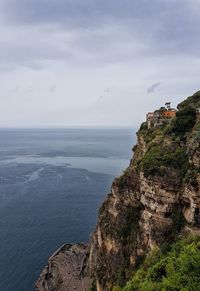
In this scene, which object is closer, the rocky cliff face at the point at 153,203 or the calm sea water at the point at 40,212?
the rocky cliff face at the point at 153,203

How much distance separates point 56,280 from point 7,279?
9.51 meters

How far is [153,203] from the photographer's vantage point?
4769cm

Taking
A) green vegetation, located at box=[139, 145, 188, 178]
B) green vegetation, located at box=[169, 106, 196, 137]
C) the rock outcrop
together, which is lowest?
the rock outcrop

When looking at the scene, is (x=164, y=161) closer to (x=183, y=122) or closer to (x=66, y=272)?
(x=183, y=122)

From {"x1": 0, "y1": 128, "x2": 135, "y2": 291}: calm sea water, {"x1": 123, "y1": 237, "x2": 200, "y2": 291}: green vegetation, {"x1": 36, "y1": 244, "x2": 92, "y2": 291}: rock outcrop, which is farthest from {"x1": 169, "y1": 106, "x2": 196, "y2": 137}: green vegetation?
{"x1": 0, "y1": 128, "x2": 135, "y2": 291}: calm sea water

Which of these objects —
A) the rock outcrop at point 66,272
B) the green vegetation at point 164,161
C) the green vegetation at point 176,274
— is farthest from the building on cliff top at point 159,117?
the green vegetation at point 176,274

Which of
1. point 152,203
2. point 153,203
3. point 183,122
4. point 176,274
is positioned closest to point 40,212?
point 183,122

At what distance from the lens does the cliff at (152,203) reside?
45.2 m

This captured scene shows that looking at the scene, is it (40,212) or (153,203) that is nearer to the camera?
(153,203)

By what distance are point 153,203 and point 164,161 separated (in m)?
5.79

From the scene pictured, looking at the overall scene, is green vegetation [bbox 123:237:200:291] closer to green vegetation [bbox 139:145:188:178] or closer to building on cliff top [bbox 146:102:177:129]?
green vegetation [bbox 139:145:188:178]

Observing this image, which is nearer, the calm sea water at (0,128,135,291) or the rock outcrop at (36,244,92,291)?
the rock outcrop at (36,244,92,291)

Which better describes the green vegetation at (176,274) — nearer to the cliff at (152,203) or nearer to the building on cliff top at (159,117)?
the cliff at (152,203)

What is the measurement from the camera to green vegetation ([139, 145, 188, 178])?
1880 inches
